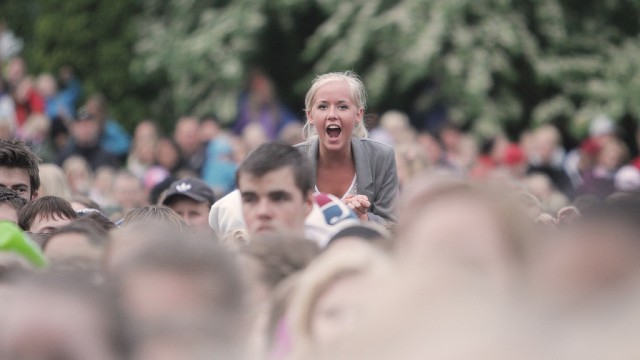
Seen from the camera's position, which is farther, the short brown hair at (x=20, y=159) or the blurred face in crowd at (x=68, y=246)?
the short brown hair at (x=20, y=159)

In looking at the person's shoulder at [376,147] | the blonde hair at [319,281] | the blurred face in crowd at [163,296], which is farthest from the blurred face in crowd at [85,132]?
the blurred face in crowd at [163,296]

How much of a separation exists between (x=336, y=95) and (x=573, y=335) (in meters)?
5.30

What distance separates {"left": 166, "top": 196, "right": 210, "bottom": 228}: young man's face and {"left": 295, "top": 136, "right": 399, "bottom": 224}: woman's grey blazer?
0.77 meters

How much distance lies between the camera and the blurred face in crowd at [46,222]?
283 inches

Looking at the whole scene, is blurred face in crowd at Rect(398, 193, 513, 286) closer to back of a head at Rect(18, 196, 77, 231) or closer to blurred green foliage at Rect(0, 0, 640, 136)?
back of a head at Rect(18, 196, 77, 231)

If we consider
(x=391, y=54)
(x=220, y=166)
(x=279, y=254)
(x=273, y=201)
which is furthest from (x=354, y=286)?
(x=391, y=54)

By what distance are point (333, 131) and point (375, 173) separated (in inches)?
13.3

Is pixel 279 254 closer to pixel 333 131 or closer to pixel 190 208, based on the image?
pixel 333 131

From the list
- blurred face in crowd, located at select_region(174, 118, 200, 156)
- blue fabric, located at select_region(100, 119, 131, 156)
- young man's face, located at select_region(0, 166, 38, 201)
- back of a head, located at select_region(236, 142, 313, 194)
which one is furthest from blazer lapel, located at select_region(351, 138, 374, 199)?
blue fabric, located at select_region(100, 119, 131, 156)

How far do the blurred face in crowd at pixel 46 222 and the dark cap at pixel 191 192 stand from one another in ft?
4.85

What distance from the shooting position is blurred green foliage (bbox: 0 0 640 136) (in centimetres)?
1620

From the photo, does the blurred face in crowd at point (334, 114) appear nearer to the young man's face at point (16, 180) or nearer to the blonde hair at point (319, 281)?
the young man's face at point (16, 180)

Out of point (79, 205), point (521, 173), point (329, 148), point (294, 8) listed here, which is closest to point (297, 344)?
point (329, 148)

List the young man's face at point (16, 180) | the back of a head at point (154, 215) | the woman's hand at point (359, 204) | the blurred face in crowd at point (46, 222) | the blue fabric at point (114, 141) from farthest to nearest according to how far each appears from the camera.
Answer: the blue fabric at point (114, 141)
the young man's face at point (16, 180)
the woman's hand at point (359, 204)
the blurred face in crowd at point (46, 222)
the back of a head at point (154, 215)
